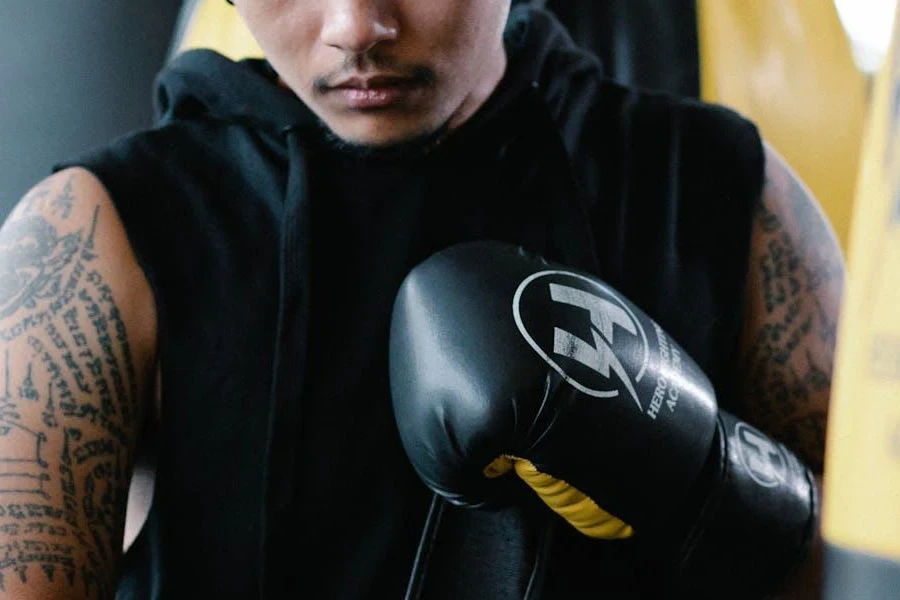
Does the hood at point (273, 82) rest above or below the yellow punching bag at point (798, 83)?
above

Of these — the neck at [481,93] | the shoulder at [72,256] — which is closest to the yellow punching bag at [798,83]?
the neck at [481,93]

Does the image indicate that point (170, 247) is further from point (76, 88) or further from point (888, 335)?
point (76, 88)

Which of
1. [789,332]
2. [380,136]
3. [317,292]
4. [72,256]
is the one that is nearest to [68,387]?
[72,256]

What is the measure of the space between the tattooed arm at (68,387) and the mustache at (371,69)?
0.79ft

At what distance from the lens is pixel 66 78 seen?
196cm

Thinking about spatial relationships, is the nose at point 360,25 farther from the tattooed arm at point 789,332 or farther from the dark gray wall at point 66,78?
the dark gray wall at point 66,78

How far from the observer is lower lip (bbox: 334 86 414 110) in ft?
3.21

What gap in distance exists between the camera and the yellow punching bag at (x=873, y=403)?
377 millimetres

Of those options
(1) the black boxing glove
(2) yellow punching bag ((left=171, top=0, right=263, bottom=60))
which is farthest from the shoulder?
(2) yellow punching bag ((left=171, top=0, right=263, bottom=60))

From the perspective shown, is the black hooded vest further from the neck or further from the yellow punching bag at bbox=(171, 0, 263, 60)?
the yellow punching bag at bbox=(171, 0, 263, 60)

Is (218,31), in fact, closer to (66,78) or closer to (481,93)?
(66,78)

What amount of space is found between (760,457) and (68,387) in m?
0.61

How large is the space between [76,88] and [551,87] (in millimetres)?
1143

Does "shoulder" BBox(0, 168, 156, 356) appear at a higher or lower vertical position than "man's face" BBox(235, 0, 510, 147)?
lower
